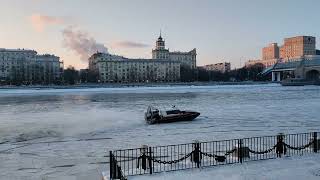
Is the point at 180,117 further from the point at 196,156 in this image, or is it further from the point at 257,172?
the point at 257,172

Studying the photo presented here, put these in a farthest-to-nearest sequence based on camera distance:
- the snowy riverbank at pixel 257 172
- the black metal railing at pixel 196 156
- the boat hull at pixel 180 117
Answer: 1. the boat hull at pixel 180 117
2. the black metal railing at pixel 196 156
3. the snowy riverbank at pixel 257 172

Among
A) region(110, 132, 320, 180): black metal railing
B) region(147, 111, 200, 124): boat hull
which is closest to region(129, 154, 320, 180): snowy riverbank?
region(110, 132, 320, 180): black metal railing

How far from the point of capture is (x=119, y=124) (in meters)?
43.3

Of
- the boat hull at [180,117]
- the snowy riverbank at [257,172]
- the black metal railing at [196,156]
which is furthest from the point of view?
the boat hull at [180,117]

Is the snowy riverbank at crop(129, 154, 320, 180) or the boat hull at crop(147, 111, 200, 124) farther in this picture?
the boat hull at crop(147, 111, 200, 124)

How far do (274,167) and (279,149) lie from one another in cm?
289

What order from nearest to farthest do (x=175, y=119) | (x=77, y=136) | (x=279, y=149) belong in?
(x=279, y=149) < (x=77, y=136) < (x=175, y=119)

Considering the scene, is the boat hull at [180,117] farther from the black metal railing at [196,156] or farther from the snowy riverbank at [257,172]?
the snowy riverbank at [257,172]

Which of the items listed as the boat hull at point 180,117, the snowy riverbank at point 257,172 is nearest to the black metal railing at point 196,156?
the snowy riverbank at point 257,172

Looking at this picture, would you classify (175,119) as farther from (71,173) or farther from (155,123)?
(71,173)

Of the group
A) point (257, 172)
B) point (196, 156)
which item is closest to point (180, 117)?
point (196, 156)

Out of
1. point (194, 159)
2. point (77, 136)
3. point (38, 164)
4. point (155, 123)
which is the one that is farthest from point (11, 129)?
point (194, 159)

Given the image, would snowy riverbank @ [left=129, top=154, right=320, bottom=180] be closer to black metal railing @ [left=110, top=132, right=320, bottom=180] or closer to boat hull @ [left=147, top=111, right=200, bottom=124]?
black metal railing @ [left=110, top=132, right=320, bottom=180]

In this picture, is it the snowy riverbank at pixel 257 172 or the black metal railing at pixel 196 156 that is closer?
the snowy riverbank at pixel 257 172
